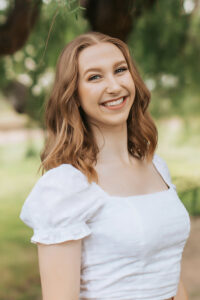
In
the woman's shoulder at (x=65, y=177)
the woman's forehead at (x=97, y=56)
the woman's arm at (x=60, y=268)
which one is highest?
the woman's forehead at (x=97, y=56)

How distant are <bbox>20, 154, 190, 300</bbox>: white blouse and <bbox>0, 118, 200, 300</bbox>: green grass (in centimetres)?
215

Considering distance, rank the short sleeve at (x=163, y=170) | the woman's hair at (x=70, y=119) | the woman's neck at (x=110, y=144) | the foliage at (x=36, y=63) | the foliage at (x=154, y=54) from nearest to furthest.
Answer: the woman's hair at (x=70, y=119) → the woman's neck at (x=110, y=144) → the short sleeve at (x=163, y=170) → the foliage at (x=36, y=63) → the foliage at (x=154, y=54)

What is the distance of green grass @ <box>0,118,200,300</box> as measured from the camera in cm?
381

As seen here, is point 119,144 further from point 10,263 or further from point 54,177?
point 10,263

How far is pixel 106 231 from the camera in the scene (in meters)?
1.10

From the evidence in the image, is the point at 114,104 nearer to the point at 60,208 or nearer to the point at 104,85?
the point at 104,85

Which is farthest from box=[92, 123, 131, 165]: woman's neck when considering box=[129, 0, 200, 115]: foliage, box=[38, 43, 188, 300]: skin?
box=[129, 0, 200, 115]: foliage

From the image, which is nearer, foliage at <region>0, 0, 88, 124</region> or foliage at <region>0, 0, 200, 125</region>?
foliage at <region>0, 0, 88, 124</region>

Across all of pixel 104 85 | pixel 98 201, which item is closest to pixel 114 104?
pixel 104 85

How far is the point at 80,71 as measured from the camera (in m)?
1.21

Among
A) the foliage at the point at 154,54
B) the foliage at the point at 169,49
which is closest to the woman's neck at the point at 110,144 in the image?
the foliage at the point at 154,54

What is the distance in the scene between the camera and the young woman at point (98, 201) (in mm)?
1073

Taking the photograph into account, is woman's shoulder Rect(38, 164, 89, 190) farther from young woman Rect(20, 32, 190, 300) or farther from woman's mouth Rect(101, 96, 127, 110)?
woman's mouth Rect(101, 96, 127, 110)

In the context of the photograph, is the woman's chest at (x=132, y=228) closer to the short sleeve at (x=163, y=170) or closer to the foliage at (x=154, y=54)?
the short sleeve at (x=163, y=170)
